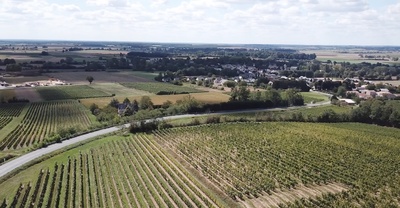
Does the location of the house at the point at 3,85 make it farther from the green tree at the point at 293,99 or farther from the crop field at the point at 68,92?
the green tree at the point at 293,99

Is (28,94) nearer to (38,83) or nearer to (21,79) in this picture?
(38,83)

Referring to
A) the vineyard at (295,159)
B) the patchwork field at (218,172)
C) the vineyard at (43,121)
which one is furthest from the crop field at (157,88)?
the patchwork field at (218,172)

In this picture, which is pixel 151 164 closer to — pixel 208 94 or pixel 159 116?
pixel 159 116

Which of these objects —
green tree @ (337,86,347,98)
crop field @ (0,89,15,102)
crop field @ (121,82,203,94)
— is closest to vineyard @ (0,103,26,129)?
crop field @ (0,89,15,102)

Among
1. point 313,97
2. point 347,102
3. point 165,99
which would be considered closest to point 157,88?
point 165,99

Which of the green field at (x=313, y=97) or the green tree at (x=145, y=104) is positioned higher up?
the green tree at (x=145, y=104)

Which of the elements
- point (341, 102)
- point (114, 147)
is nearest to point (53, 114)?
point (114, 147)
